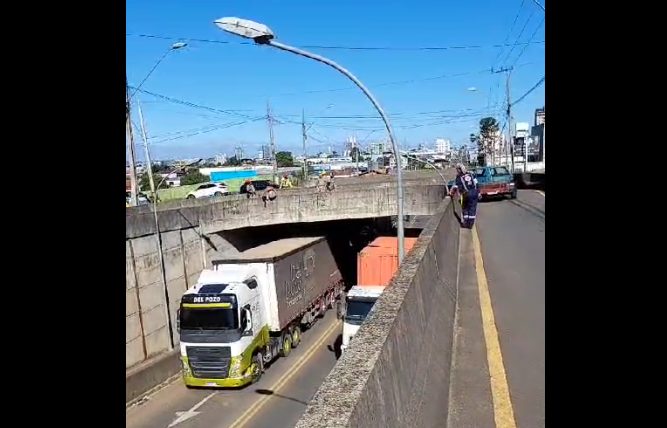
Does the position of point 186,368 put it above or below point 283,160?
below

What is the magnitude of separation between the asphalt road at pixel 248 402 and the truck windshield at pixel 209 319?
259cm

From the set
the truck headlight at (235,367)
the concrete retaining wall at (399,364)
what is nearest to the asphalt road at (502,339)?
the concrete retaining wall at (399,364)

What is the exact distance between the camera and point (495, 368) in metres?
5.77

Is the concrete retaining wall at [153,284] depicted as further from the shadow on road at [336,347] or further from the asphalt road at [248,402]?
the shadow on road at [336,347]

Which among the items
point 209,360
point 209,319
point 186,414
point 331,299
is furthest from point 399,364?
point 331,299

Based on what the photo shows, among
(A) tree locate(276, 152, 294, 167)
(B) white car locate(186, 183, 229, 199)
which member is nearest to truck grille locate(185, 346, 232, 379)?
(B) white car locate(186, 183, 229, 199)

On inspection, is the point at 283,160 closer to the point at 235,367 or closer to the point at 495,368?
the point at 235,367

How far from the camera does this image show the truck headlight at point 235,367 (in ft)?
61.7

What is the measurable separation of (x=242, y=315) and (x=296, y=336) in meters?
5.72

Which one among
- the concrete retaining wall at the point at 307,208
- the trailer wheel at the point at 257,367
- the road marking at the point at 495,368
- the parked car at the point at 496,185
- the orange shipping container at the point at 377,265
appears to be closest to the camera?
the road marking at the point at 495,368
